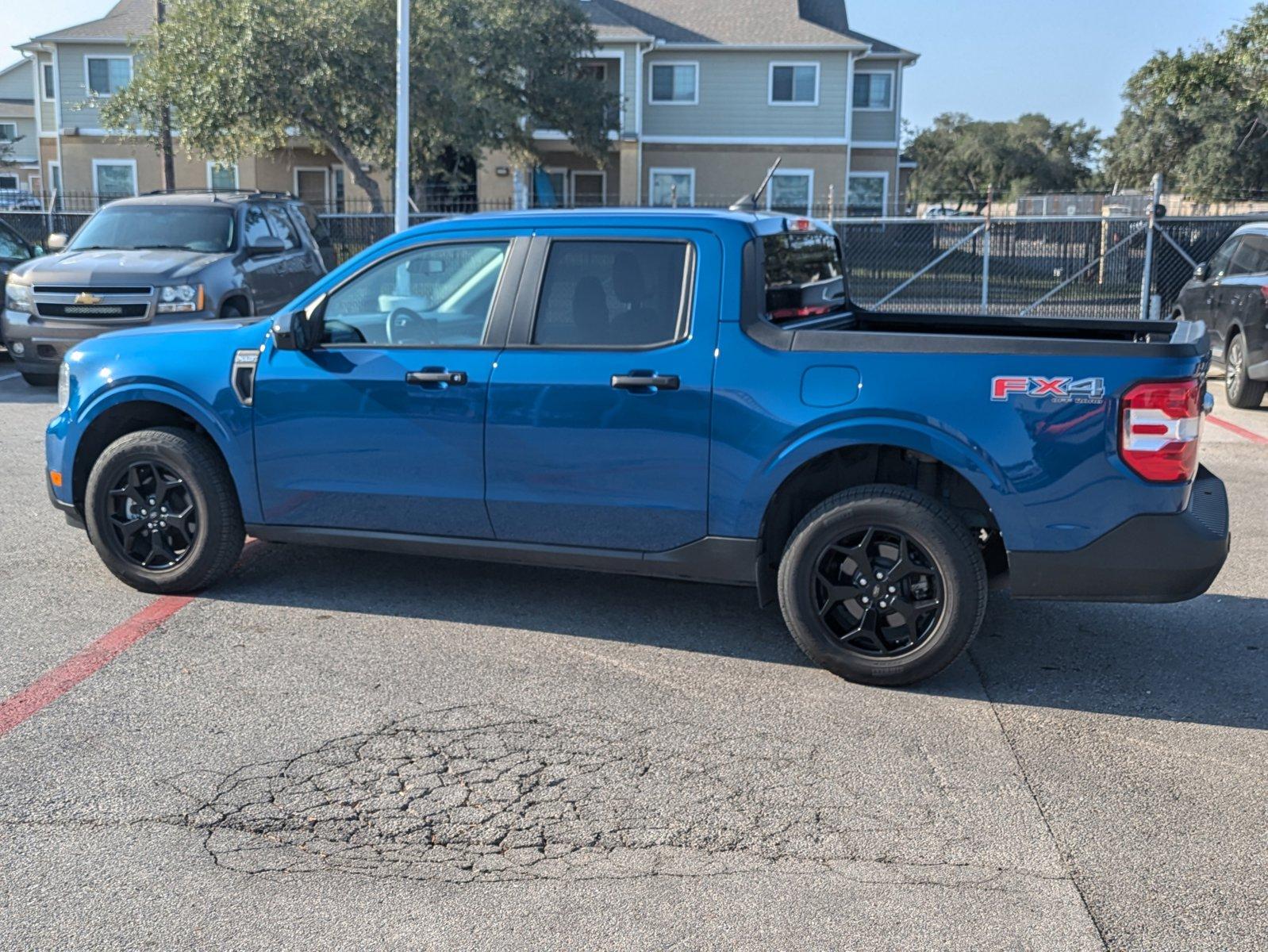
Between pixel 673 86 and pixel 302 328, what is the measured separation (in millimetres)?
34082

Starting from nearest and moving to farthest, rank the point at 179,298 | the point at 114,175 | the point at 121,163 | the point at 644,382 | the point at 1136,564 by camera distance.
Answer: the point at 1136,564 < the point at 644,382 < the point at 179,298 < the point at 121,163 < the point at 114,175

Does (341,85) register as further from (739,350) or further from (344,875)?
(344,875)

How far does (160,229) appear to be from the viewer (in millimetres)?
13367

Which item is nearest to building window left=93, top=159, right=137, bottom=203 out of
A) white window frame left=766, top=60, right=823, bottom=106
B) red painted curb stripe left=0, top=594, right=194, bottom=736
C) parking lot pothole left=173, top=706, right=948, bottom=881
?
white window frame left=766, top=60, right=823, bottom=106

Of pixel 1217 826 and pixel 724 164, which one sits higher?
pixel 724 164

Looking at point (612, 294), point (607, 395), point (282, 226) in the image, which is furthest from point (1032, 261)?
point (607, 395)

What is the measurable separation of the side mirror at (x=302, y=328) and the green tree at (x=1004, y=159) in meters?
63.0

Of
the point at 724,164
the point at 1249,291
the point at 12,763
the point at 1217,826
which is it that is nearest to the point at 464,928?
the point at 12,763

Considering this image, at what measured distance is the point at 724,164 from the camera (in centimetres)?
3819

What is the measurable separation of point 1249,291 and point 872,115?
1116 inches

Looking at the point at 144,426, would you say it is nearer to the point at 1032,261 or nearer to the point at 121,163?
the point at 1032,261

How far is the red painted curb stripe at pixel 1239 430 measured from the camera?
1117 centimetres

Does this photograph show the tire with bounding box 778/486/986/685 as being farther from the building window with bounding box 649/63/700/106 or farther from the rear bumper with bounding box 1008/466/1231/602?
Result: the building window with bounding box 649/63/700/106

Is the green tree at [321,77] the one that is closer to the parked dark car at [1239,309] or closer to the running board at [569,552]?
the parked dark car at [1239,309]
